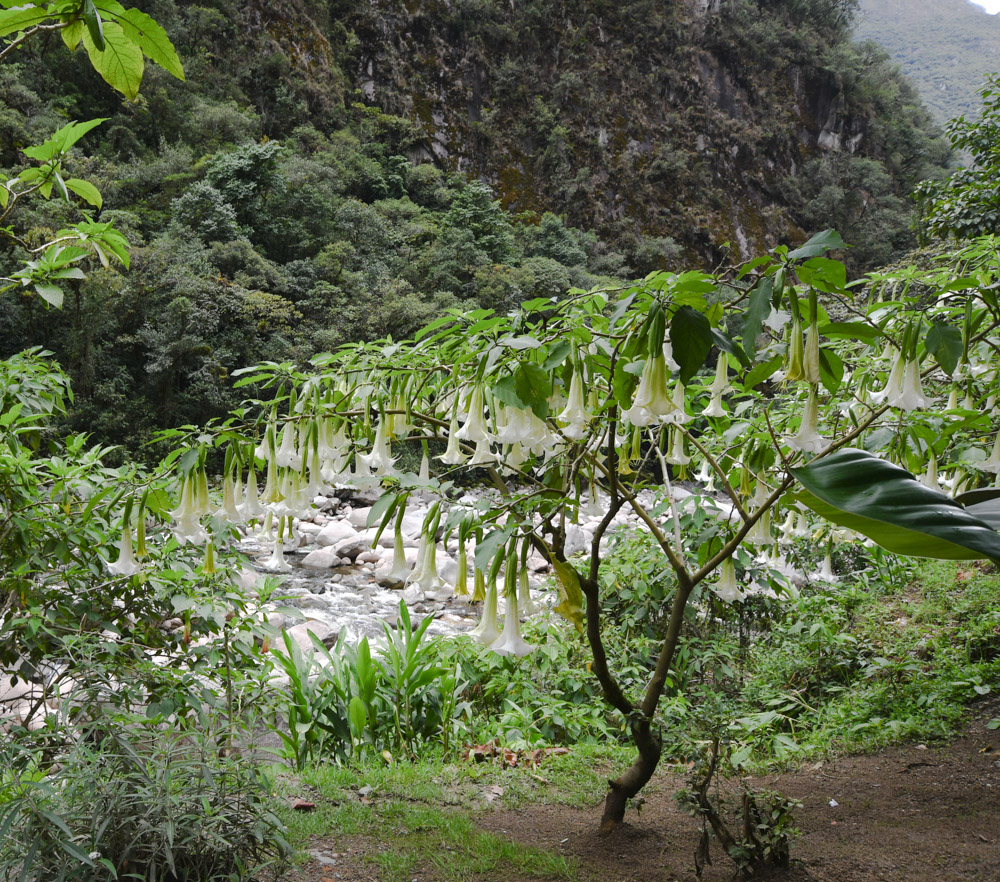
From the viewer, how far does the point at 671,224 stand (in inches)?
951

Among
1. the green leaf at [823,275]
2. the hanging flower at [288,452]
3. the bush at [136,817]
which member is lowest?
the bush at [136,817]

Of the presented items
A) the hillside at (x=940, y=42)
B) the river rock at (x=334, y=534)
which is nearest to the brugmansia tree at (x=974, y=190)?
the river rock at (x=334, y=534)

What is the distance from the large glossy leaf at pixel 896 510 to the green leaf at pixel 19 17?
35.5 inches

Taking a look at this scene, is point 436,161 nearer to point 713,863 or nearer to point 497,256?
point 497,256

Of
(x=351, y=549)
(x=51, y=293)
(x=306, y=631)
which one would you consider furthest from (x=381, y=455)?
(x=351, y=549)

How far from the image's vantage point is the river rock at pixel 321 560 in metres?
7.39

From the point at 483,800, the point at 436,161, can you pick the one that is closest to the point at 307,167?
the point at 436,161

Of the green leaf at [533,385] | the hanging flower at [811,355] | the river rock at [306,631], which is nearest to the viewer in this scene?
the hanging flower at [811,355]

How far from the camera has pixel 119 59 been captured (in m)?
0.80

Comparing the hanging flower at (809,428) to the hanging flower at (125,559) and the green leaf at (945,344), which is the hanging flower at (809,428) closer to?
the green leaf at (945,344)

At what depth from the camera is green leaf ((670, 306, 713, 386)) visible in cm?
94

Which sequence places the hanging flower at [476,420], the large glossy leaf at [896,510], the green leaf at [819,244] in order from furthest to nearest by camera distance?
the hanging flower at [476,420] → the green leaf at [819,244] → the large glossy leaf at [896,510]

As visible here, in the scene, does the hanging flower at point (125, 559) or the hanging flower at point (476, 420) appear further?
the hanging flower at point (125, 559)

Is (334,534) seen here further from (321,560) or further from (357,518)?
(357,518)
